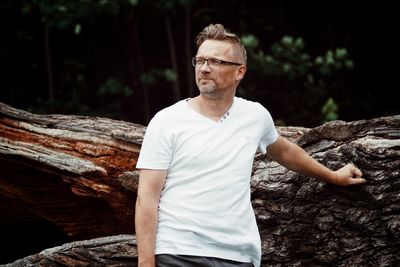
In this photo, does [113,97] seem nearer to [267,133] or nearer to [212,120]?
[267,133]

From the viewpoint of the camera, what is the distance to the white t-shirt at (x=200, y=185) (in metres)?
2.55

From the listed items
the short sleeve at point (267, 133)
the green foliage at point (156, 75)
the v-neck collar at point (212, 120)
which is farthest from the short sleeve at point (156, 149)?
the green foliage at point (156, 75)

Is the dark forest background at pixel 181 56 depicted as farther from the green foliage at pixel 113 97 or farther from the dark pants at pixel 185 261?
the dark pants at pixel 185 261

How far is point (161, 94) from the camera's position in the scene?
1042cm

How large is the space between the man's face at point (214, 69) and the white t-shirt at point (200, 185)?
5.2 inches

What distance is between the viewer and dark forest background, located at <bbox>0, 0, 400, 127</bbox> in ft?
28.9

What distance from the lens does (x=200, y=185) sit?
2590 mm

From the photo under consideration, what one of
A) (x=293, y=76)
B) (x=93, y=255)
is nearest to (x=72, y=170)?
(x=93, y=255)

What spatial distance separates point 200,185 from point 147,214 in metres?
0.25

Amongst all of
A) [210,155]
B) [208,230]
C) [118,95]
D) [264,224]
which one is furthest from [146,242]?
[118,95]

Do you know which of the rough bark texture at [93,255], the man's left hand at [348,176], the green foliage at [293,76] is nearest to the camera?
the man's left hand at [348,176]

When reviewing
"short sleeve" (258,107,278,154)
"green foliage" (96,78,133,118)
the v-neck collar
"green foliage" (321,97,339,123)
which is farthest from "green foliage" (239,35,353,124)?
the v-neck collar

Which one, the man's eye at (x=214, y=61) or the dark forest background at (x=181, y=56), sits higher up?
the dark forest background at (x=181, y=56)

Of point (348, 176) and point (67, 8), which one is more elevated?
point (67, 8)
